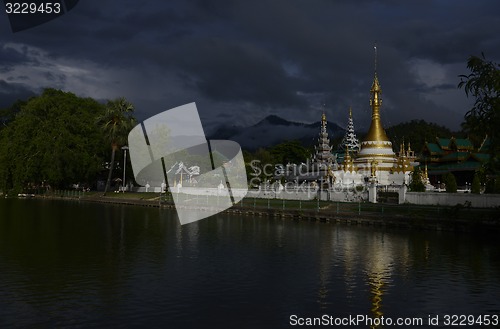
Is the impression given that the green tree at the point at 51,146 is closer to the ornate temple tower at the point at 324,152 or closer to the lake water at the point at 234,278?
the ornate temple tower at the point at 324,152

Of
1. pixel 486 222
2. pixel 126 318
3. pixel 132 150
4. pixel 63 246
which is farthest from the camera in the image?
pixel 132 150

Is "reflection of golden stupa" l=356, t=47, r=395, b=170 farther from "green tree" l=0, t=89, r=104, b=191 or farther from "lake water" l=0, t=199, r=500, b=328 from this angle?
"green tree" l=0, t=89, r=104, b=191

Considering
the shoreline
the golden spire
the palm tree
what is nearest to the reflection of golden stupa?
the golden spire

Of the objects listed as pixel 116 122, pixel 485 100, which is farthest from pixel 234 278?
pixel 116 122

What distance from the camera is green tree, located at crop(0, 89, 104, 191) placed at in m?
Result: 81.1

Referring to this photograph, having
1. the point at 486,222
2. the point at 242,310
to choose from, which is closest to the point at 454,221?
the point at 486,222

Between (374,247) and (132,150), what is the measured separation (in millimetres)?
59769

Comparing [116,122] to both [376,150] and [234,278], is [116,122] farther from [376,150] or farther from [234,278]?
[234,278]

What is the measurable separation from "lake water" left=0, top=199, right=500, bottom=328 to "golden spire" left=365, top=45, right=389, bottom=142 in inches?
1523

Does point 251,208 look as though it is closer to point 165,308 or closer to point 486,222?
point 486,222

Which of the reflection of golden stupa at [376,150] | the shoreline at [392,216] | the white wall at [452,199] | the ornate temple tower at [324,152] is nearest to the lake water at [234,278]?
the shoreline at [392,216]

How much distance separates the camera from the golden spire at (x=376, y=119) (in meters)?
71.5

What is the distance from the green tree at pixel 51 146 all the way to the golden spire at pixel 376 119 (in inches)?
1558

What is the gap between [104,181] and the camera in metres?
96.1
